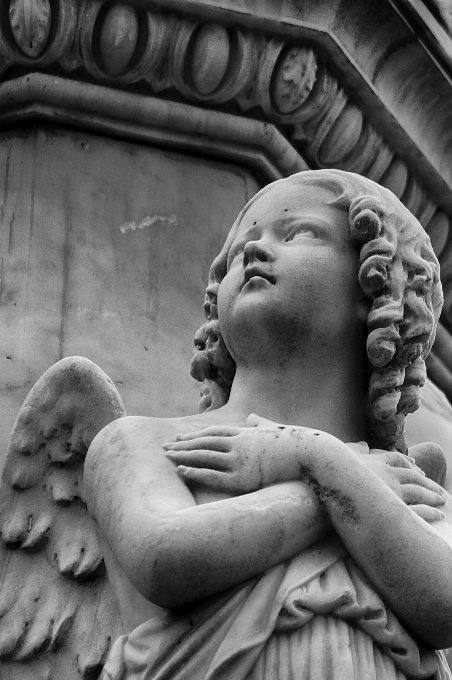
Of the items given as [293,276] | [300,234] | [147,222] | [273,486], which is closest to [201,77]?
[147,222]

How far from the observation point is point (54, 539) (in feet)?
20.4

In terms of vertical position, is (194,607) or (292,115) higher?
(292,115)

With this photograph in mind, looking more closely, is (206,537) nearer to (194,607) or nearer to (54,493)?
(194,607)

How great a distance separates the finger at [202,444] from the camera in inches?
232

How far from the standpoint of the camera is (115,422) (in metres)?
6.06

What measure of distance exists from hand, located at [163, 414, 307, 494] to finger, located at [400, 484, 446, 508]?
315 mm

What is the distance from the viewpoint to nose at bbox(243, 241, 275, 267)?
6199 millimetres

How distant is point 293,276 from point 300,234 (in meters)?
0.15

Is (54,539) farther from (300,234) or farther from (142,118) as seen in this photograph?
(142,118)

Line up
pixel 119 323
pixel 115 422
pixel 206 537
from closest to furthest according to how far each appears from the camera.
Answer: pixel 206 537
pixel 115 422
pixel 119 323

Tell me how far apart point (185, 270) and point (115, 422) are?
1361mm

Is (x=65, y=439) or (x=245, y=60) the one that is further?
(x=245, y=60)

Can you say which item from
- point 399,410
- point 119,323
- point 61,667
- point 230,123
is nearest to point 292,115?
point 230,123

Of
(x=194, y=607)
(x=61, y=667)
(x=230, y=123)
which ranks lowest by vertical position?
(x=61, y=667)
